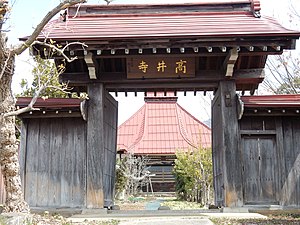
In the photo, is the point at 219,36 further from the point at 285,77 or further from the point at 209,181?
the point at 285,77

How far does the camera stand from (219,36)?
279 inches

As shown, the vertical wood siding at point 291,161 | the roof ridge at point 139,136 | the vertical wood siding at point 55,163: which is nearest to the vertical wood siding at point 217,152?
the vertical wood siding at point 291,161

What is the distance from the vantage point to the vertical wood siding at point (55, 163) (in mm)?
7758

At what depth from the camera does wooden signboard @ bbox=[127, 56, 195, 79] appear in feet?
26.1

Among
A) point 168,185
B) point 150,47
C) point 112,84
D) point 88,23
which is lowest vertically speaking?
point 168,185

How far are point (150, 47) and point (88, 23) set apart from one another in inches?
80.2

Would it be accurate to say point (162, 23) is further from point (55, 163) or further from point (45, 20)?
point (55, 163)

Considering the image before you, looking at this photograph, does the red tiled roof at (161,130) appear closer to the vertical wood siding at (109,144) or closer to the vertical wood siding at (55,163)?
the vertical wood siding at (109,144)

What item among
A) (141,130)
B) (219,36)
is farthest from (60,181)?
(141,130)

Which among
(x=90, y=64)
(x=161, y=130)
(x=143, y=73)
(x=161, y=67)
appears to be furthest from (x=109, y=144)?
(x=161, y=130)

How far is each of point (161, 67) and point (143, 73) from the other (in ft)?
1.34

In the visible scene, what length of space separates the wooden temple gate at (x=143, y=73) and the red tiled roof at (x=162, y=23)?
0.07 ft

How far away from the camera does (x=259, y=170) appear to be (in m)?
7.82

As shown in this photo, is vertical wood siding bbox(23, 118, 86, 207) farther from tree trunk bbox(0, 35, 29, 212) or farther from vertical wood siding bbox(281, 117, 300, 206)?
vertical wood siding bbox(281, 117, 300, 206)
